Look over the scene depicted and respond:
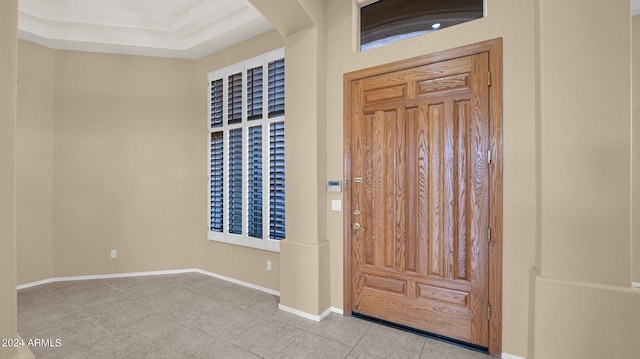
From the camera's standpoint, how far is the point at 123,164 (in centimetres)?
405

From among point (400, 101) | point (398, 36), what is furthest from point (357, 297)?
point (398, 36)

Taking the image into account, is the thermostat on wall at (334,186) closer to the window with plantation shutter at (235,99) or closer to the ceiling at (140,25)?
the window with plantation shutter at (235,99)

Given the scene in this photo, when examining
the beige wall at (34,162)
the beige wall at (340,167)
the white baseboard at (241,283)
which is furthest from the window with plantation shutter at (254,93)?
the beige wall at (34,162)

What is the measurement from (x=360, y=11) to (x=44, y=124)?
15.4 feet

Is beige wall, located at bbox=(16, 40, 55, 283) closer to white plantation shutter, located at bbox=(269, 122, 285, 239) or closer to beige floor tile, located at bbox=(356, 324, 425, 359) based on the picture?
A: white plantation shutter, located at bbox=(269, 122, 285, 239)

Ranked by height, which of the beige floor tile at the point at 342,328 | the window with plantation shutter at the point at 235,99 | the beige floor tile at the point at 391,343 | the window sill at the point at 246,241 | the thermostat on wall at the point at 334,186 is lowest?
the beige floor tile at the point at 342,328

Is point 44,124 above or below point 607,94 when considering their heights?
above

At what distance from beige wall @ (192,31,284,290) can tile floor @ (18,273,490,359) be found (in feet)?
0.97

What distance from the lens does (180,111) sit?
4.21 m

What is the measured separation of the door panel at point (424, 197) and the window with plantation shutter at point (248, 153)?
1.14 meters

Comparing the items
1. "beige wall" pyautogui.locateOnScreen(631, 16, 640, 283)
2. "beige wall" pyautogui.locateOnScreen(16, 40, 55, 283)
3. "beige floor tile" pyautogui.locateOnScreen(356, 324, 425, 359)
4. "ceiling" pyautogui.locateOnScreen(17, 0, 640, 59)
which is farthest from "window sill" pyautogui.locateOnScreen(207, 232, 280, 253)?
"beige wall" pyautogui.locateOnScreen(631, 16, 640, 283)

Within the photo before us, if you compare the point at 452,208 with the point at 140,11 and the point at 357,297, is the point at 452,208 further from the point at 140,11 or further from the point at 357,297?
the point at 140,11

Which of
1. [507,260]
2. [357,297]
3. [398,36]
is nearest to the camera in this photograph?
[507,260]

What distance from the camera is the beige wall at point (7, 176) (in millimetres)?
832
